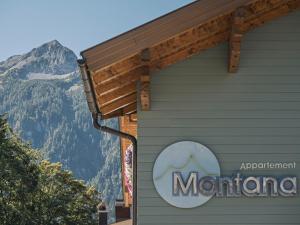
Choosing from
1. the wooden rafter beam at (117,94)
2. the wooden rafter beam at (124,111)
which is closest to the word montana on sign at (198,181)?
the wooden rafter beam at (117,94)

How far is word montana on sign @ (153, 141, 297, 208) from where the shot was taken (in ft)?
24.5

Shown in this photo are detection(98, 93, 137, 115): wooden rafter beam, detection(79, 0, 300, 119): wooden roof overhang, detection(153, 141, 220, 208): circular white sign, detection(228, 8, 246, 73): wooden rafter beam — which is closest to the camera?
detection(79, 0, 300, 119): wooden roof overhang

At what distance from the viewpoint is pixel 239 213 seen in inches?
295

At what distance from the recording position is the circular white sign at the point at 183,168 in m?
7.47

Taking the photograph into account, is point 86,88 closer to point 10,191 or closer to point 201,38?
point 201,38

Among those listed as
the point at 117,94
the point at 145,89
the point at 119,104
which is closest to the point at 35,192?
the point at 119,104

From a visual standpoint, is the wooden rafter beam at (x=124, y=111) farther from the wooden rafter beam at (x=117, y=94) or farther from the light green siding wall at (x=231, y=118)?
the light green siding wall at (x=231, y=118)

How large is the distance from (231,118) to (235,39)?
1.17 m

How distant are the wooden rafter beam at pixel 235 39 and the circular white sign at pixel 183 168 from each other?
1.28 m

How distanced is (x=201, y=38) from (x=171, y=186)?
216 cm

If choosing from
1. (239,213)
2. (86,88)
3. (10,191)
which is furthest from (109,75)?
(10,191)

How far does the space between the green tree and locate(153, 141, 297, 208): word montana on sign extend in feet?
55.0

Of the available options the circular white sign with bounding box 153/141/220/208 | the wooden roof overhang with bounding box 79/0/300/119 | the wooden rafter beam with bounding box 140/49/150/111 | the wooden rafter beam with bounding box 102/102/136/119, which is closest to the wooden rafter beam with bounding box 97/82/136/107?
A: the wooden roof overhang with bounding box 79/0/300/119

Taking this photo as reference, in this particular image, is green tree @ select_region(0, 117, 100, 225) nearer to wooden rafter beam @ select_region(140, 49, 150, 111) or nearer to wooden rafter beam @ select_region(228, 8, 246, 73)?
wooden rafter beam @ select_region(140, 49, 150, 111)
